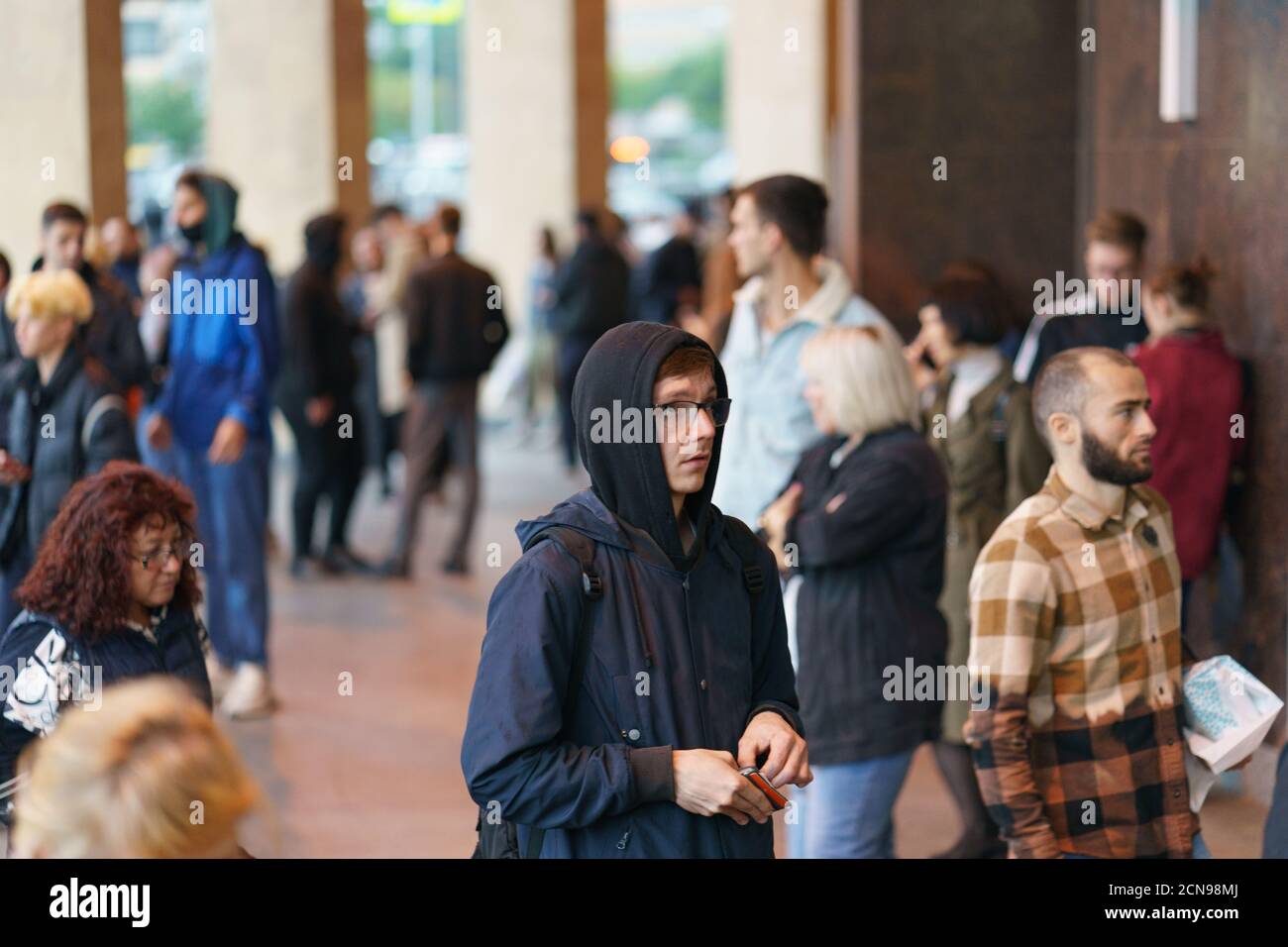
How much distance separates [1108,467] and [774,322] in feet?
6.83

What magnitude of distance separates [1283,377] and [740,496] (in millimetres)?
2087

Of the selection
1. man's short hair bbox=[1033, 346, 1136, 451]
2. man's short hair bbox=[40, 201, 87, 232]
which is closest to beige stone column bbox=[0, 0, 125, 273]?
man's short hair bbox=[40, 201, 87, 232]

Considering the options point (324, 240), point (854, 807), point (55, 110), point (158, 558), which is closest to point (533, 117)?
point (324, 240)

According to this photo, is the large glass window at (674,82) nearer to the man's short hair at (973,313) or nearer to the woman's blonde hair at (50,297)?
the man's short hair at (973,313)

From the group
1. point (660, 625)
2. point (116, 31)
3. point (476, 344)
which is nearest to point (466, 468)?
point (476, 344)

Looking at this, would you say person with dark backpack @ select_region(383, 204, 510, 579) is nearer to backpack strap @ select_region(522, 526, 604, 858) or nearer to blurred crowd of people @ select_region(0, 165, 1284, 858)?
blurred crowd of people @ select_region(0, 165, 1284, 858)

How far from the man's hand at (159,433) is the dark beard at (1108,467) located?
4.91 meters

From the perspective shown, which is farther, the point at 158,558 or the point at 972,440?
the point at 972,440

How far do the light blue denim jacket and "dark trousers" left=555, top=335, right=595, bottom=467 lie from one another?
8.97m

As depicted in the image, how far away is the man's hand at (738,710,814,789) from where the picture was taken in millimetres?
3158

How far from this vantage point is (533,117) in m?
18.7

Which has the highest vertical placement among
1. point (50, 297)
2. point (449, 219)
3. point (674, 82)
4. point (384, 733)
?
point (674, 82)

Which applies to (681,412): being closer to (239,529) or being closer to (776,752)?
(776,752)
